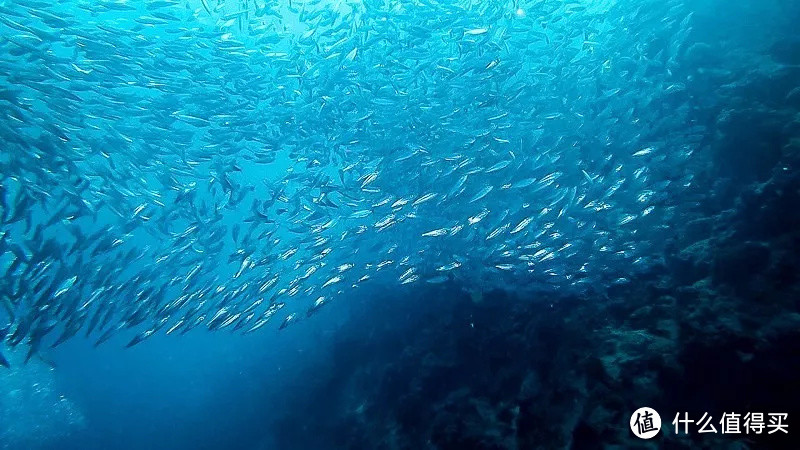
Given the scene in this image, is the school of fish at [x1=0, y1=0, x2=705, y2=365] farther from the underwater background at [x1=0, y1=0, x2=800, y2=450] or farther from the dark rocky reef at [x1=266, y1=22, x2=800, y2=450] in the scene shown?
the dark rocky reef at [x1=266, y1=22, x2=800, y2=450]

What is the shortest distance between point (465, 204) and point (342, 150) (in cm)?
397

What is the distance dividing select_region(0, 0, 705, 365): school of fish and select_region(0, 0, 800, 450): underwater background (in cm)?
7

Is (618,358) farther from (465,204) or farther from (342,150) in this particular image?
(342,150)

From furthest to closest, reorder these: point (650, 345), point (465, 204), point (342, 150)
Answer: point (465, 204)
point (342, 150)
point (650, 345)

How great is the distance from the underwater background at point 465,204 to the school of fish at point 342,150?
7 cm

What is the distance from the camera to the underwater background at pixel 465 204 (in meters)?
6.39

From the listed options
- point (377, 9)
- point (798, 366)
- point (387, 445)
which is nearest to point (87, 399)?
point (387, 445)

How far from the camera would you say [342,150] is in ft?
40.9

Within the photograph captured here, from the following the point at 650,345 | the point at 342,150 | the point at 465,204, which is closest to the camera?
the point at 650,345

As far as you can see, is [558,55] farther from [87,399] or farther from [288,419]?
[87,399]

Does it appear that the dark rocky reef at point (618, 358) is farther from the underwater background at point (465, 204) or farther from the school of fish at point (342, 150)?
the school of fish at point (342, 150)

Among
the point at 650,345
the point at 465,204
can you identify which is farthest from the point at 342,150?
the point at 650,345

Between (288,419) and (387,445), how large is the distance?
19.2 feet

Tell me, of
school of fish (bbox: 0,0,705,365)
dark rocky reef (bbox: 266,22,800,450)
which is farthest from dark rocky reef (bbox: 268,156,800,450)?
school of fish (bbox: 0,0,705,365)
